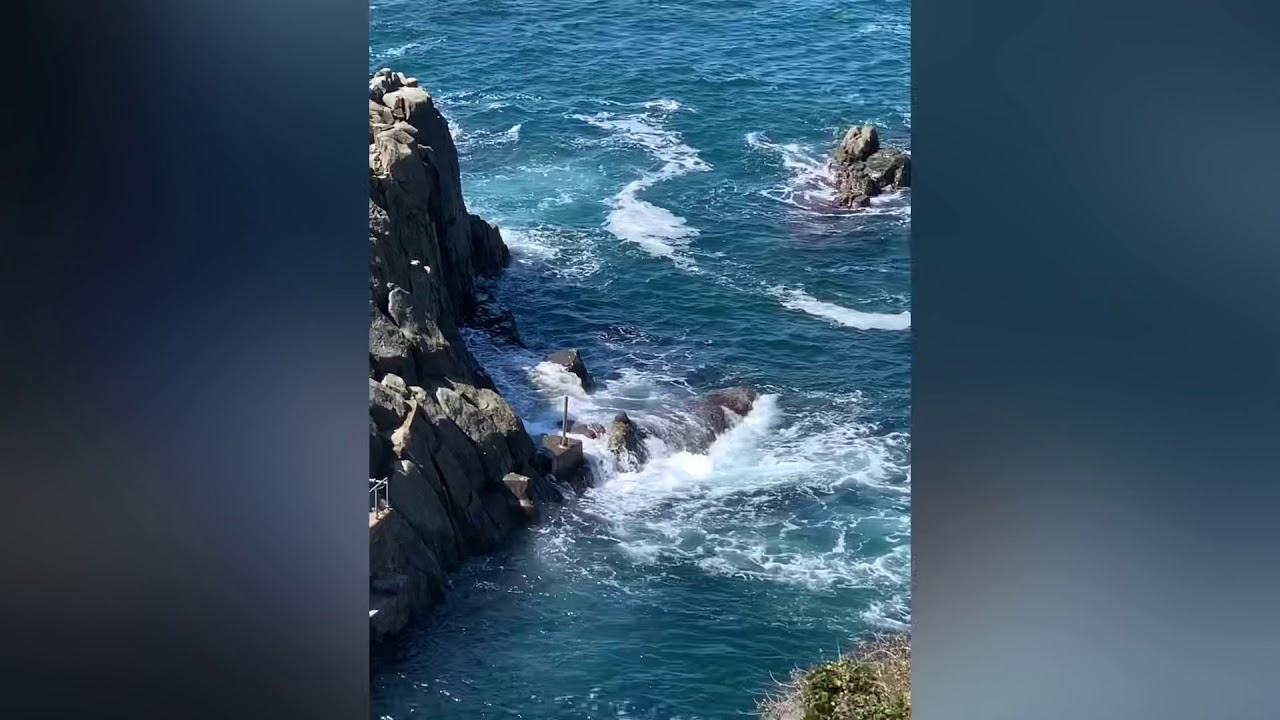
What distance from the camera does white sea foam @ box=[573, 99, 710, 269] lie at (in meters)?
27.1

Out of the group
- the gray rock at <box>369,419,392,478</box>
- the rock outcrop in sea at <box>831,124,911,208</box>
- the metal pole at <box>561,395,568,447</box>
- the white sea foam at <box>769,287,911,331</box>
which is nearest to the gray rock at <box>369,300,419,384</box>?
the gray rock at <box>369,419,392,478</box>

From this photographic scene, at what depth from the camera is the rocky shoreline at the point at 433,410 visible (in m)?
15.9

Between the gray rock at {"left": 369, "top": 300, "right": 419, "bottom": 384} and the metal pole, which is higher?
the gray rock at {"left": 369, "top": 300, "right": 419, "bottom": 384}

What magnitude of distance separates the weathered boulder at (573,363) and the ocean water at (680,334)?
31cm

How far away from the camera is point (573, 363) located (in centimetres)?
2272

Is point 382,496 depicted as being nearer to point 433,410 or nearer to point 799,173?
point 433,410

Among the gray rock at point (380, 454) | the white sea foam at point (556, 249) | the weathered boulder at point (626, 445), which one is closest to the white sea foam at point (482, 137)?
the white sea foam at point (556, 249)

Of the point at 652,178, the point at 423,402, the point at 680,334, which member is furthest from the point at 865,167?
the point at 423,402

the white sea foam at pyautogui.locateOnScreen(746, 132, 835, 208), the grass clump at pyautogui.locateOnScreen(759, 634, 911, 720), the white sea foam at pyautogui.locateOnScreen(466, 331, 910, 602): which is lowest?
the white sea foam at pyautogui.locateOnScreen(466, 331, 910, 602)

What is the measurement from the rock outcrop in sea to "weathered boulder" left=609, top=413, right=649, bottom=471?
9.24 meters

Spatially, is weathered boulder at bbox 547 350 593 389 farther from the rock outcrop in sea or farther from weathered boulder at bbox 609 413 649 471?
the rock outcrop in sea

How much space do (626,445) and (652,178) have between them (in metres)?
9.93
